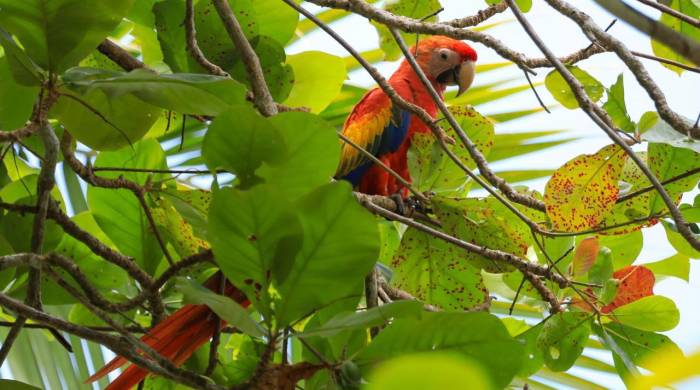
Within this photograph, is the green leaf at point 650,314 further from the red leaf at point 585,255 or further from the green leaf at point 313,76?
the green leaf at point 313,76

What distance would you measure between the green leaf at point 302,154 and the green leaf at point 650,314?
0.39 m

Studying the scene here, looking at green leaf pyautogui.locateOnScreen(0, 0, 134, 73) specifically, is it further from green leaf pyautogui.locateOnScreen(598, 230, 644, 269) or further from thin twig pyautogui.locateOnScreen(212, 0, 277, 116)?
green leaf pyautogui.locateOnScreen(598, 230, 644, 269)

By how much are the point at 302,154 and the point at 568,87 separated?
41 centimetres

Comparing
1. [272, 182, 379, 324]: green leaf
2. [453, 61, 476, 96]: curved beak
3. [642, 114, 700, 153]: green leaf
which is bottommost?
[272, 182, 379, 324]: green leaf

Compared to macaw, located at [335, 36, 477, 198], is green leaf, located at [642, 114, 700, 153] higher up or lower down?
lower down

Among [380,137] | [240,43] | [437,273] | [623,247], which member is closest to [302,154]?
[240,43]

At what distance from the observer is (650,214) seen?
803 millimetres

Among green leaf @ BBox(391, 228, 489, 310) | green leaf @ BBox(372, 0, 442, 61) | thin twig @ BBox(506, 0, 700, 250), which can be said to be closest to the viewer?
thin twig @ BBox(506, 0, 700, 250)

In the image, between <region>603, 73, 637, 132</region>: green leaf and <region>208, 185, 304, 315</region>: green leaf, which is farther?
<region>603, 73, 637, 132</region>: green leaf

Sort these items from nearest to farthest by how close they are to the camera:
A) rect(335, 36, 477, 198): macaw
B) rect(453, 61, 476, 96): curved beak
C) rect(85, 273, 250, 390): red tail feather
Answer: rect(85, 273, 250, 390): red tail feather < rect(335, 36, 477, 198): macaw < rect(453, 61, 476, 96): curved beak

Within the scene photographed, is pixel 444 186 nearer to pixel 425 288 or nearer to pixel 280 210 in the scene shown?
pixel 425 288

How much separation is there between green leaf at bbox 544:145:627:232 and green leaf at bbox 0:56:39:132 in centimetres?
48

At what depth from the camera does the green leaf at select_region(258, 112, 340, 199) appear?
0.52 meters

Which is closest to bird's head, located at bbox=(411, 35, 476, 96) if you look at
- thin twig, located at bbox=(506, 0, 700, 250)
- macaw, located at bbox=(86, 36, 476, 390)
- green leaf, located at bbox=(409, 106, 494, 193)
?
macaw, located at bbox=(86, 36, 476, 390)
